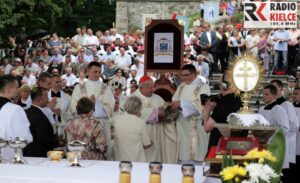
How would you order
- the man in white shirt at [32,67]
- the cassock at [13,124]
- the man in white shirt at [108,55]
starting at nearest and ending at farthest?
the cassock at [13,124] < the man in white shirt at [32,67] < the man in white shirt at [108,55]

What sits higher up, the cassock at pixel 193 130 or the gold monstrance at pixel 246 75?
the gold monstrance at pixel 246 75

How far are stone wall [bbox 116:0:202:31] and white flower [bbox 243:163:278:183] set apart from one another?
42862 millimetres

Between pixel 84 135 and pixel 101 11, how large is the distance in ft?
136

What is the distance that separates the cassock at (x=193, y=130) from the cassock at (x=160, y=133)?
18 centimetres

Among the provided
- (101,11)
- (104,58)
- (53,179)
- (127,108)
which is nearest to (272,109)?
(127,108)

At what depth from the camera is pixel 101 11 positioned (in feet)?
166

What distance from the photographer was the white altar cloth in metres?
7.55

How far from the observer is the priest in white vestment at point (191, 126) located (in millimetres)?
12469

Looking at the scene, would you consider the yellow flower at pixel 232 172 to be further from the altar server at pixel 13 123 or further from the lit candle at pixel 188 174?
the altar server at pixel 13 123

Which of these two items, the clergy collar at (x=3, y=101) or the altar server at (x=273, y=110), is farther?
the altar server at (x=273, y=110)

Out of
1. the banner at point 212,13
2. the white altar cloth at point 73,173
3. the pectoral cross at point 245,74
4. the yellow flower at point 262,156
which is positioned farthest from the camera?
the banner at point 212,13

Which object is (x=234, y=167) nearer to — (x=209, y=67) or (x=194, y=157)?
(x=194, y=157)

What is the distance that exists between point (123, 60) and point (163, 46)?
1253cm

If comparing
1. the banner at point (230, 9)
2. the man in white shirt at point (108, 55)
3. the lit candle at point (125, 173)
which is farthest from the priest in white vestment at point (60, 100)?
the banner at point (230, 9)
